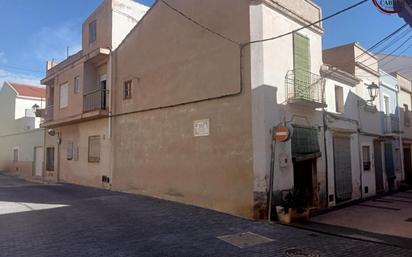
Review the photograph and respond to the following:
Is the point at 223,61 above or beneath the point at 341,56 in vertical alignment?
beneath

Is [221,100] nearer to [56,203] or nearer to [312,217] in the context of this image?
[312,217]

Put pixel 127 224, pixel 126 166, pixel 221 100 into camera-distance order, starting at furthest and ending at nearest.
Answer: pixel 126 166 < pixel 221 100 < pixel 127 224

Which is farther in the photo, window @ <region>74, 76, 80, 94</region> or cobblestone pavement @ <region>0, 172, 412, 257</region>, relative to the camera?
window @ <region>74, 76, 80, 94</region>

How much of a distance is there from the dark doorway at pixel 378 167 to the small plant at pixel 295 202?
8.25 m

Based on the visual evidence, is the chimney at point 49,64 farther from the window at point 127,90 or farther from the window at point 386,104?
the window at point 386,104

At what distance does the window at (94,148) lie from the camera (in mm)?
16477

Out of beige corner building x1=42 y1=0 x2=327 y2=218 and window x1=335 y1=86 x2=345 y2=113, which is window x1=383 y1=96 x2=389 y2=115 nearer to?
window x1=335 y1=86 x2=345 y2=113

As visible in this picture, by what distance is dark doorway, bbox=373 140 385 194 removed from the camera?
16.2 metres

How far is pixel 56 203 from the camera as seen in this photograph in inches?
457

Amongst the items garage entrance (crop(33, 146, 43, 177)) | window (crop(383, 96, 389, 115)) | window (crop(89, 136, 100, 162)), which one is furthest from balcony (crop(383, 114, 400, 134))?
garage entrance (crop(33, 146, 43, 177))

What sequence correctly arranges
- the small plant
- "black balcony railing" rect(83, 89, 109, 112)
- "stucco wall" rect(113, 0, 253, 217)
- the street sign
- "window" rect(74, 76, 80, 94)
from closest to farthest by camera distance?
the street sign → the small plant → "stucco wall" rect(113, 0, 253, 217) → "black balcony railing" rect(83, 89, 109, 112) → "window" rect(74, 76, 80, 94)

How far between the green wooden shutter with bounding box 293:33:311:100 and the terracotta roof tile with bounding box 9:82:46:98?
972 inches

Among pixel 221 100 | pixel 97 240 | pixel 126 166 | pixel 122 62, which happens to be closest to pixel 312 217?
pixel 221 100

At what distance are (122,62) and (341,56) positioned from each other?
9971mm
